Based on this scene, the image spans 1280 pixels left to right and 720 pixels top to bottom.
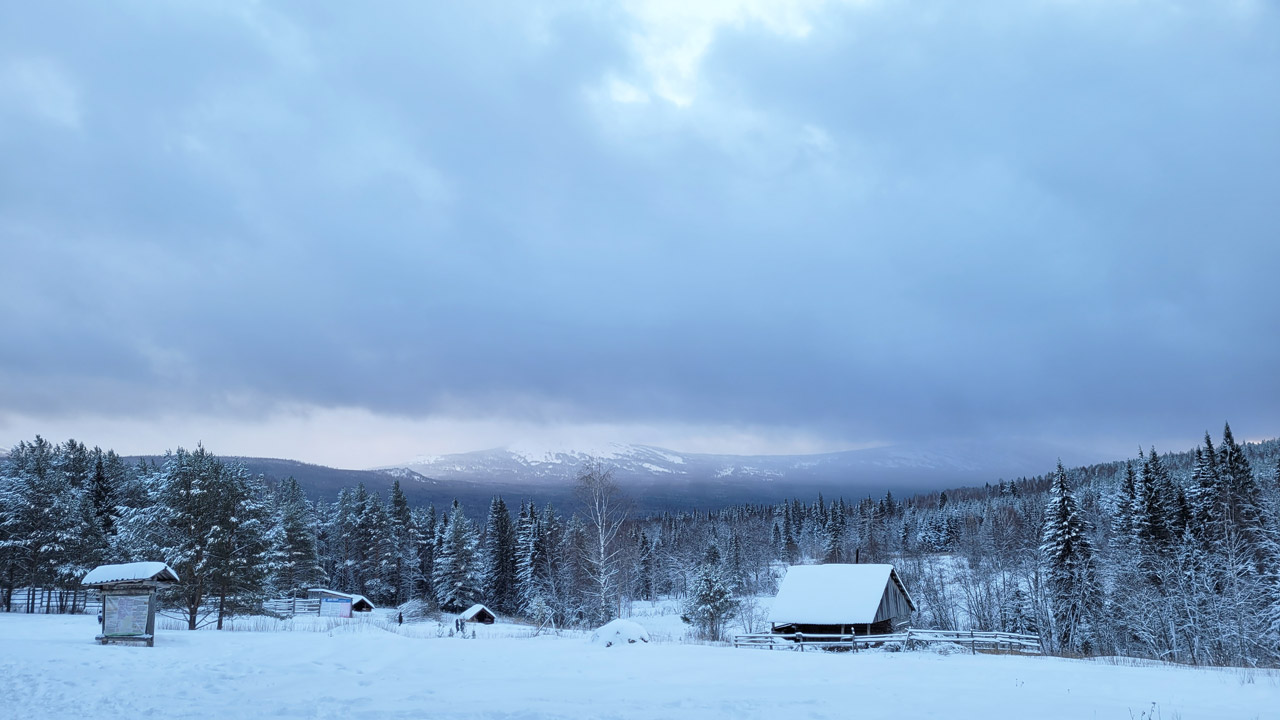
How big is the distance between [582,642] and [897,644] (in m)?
14.7

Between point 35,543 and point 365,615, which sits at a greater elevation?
point 35,543

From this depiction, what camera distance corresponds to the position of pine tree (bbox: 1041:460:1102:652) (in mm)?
42969

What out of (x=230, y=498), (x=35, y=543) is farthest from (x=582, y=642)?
(x=35, y=543)

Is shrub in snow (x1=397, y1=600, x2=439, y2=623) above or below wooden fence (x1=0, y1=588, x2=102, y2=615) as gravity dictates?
below

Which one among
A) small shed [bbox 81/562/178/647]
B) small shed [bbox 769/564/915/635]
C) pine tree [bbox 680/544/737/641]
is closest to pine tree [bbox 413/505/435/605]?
pine tree [bbox 680/544/737/641]

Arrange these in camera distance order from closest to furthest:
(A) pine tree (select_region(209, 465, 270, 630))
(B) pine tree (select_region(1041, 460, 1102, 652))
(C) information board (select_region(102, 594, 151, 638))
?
(C) information board (select_region(102, 594, 151, 638))
(A) pine tree (select_region(209, 465, 270, 630))
(B) pine tree (select_region(1041, 460, 1102, 652))

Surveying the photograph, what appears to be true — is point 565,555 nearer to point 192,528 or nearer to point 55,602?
Answer: point 55,602

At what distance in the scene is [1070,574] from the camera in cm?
4391

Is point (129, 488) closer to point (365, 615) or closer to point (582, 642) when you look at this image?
point (365, 615)

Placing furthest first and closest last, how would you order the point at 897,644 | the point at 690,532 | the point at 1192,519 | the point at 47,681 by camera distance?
the point at 690,532, the point at 1192,519, the point at 897,644, the point at 47,681

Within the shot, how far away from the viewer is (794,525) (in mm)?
156250

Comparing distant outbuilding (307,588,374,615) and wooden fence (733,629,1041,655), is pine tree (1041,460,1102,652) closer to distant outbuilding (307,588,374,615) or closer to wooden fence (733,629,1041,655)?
wooden fence (733,629,1041,655)

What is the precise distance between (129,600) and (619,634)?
14.4m

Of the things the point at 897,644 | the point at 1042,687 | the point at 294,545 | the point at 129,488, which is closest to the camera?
the point at 1042,687
